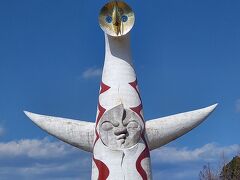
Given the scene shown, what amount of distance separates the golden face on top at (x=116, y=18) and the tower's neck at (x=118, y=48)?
0.20 metres

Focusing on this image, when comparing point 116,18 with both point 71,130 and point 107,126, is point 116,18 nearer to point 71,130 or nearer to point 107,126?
point 107,126

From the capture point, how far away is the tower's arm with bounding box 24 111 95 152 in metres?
12.5

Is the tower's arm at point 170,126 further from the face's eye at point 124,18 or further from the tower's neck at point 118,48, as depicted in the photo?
the face's eye at point 124,18

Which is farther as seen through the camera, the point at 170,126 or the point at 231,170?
the point at 231,170

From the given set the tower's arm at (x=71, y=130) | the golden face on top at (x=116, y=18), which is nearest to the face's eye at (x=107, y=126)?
the tower's arm at (x=71, y=130)

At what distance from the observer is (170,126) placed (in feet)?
41.0

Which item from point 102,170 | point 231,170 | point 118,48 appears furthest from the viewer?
point 231,170

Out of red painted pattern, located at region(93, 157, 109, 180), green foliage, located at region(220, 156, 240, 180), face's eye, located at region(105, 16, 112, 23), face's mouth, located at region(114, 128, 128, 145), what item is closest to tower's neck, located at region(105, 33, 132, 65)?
face's eye, located at region(105, 16, 112, 23)

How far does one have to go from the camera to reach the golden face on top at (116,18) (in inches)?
496

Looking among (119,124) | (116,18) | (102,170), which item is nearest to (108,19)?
(116,18)

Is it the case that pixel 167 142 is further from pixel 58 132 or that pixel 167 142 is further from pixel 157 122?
pixel 58 132

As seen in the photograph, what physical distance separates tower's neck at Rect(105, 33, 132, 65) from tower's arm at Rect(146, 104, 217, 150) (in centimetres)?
158

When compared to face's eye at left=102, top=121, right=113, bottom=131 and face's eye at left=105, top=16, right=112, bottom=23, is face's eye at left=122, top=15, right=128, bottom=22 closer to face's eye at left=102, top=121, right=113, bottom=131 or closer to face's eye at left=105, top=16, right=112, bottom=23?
face's eye at left=105, top=16, right=112, bottom=23

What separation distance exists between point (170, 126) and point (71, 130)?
2.24 metres
